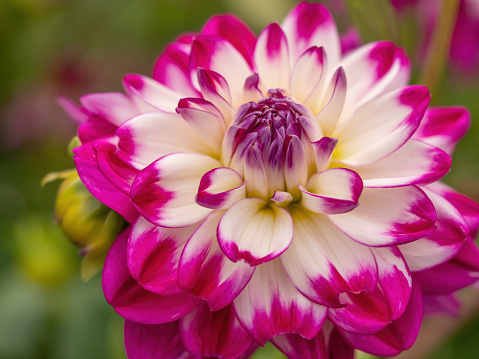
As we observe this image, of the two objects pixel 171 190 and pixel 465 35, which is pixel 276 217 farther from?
pixel 465 35

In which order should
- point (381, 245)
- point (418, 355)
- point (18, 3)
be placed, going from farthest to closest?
point (18, 3)
point (418, 355)
point (381, 245)

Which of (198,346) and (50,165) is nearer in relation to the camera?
(198,346)

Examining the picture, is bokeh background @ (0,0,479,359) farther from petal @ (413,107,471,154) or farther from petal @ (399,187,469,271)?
petal @ (399,187,469,271)

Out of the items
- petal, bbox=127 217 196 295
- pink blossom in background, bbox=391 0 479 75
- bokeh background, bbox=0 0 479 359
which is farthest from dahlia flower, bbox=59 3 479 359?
pink blossom in background, bbox=391 0 479 75

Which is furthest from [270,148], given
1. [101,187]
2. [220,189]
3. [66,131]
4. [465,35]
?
[66,131]

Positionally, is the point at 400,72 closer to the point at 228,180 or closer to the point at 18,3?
the point at 228,180

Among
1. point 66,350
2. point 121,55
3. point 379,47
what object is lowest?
point 66,350

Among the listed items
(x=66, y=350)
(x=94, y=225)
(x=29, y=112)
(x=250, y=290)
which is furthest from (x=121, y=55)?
(x=250, y=290)

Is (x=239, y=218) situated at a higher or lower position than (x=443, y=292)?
higher
